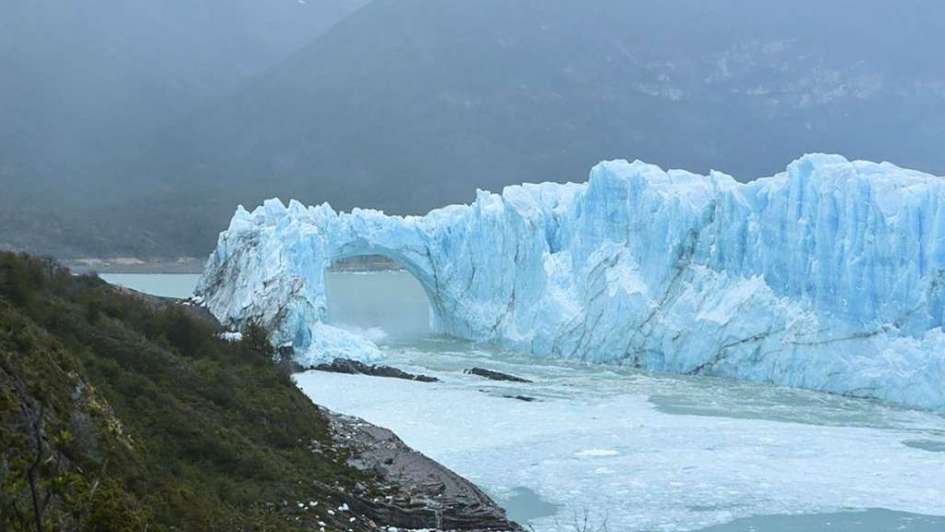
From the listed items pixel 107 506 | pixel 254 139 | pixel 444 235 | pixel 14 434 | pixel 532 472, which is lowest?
pixel 532 472

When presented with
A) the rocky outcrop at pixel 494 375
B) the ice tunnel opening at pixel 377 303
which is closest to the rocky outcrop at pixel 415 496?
the rocky outcrop at pixel 494 375

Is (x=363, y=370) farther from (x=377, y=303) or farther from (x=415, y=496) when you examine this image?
(x=377, y=303)

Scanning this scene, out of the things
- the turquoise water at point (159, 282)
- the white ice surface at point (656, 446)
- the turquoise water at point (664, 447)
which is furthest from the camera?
the turquoise water at point (159, 282)

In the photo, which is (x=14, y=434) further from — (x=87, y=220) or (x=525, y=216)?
(x=87, y=220)

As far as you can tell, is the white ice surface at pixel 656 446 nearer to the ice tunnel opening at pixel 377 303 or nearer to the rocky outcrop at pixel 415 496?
the rocky outcrop at pixel 415 496

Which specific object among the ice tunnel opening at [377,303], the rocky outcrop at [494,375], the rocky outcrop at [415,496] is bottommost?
the rocky outcrop at [415,496]

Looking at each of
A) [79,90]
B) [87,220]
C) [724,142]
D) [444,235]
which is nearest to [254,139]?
[79,90]
